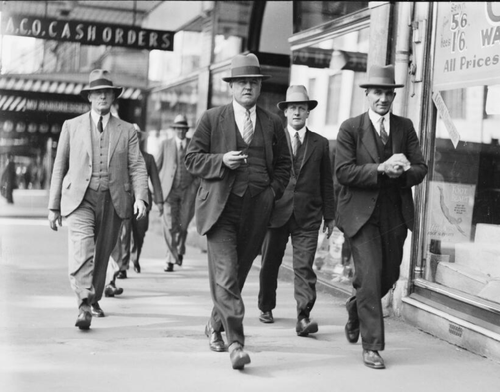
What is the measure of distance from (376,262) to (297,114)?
76.3 inches

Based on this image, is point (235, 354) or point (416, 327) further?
point (416, 327)

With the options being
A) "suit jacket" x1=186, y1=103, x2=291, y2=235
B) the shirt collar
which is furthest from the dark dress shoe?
the shirt collar

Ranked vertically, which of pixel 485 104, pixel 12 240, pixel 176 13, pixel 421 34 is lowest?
pixel 12 240

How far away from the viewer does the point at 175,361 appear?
593cm

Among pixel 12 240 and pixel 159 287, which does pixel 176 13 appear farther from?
pixel 159 287

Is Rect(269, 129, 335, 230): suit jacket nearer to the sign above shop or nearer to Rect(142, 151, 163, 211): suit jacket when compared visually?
Rect(142, 151, 163, 211): suit jacket

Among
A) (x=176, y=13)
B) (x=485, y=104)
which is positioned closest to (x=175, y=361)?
(x=485, y=104)

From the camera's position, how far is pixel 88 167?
7.11 metres

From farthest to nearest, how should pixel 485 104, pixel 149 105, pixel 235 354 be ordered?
pixel 149 105 < pixel 485 104 < pixel 235 354

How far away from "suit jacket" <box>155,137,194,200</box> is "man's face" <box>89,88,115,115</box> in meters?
4.29

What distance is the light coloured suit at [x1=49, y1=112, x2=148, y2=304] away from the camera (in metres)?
6.98

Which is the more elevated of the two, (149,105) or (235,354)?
(149,105)

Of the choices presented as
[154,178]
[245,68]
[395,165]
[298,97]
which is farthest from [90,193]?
[154,178]

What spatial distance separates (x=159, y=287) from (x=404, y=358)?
3954 millimetres
